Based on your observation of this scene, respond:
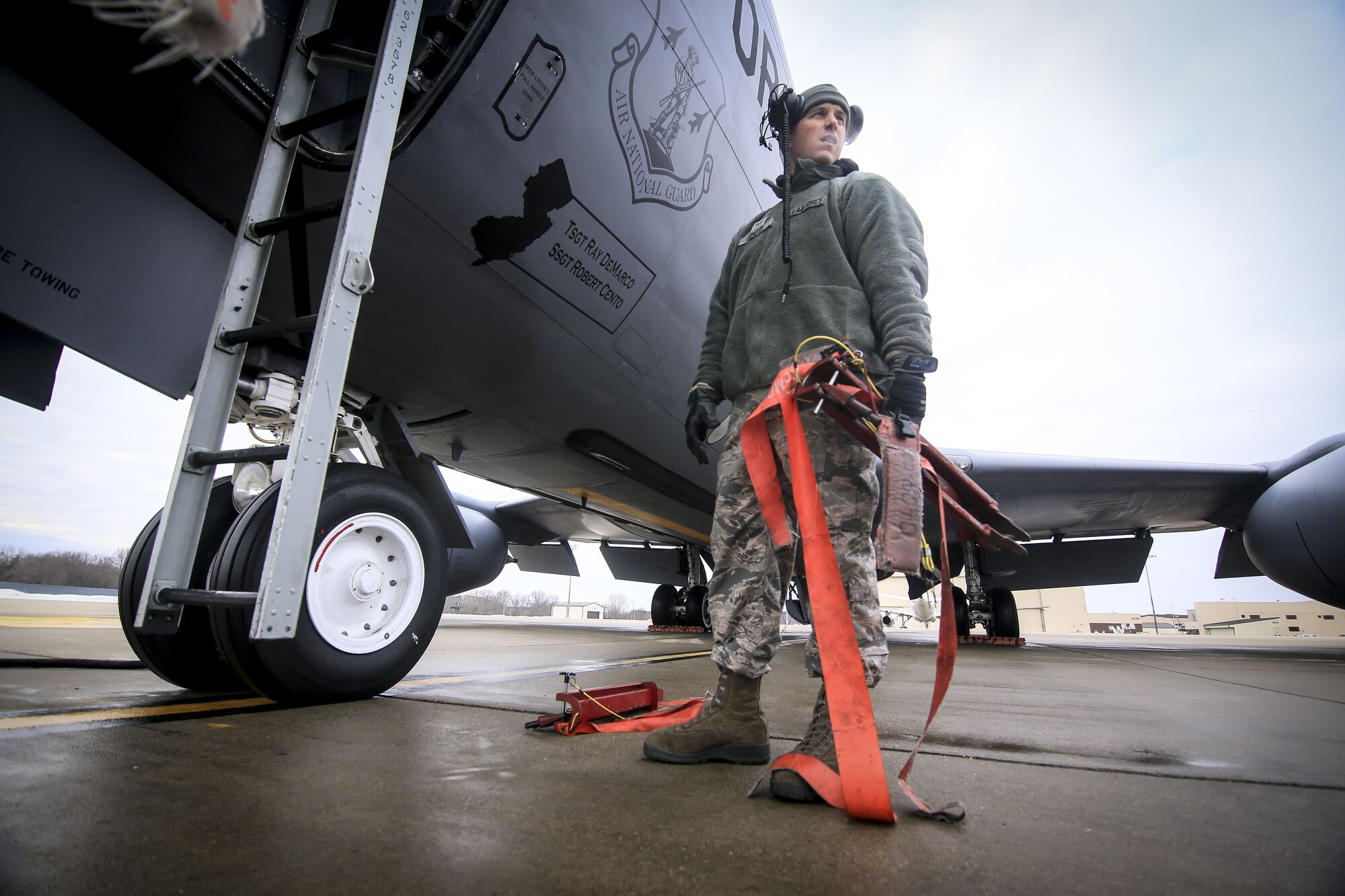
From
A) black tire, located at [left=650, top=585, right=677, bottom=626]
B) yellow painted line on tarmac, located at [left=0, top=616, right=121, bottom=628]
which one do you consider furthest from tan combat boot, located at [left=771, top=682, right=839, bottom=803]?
black tire, located at [left=650, top=585, right=677, bottom=626]

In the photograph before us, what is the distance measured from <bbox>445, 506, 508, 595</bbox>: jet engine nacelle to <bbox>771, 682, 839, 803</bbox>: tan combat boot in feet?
23.1

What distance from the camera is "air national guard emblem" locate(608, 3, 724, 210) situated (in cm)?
250

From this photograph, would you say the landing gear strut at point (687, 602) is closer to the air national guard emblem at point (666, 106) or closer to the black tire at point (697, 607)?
the black tire at point (697, 607)

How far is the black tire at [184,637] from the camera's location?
87.0 inches

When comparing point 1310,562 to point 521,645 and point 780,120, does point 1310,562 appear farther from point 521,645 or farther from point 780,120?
point 521,645

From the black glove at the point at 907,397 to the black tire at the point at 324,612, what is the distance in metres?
1.66

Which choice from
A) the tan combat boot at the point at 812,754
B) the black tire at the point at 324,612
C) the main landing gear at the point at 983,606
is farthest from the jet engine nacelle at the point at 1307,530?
the black tire at the point at 324,612

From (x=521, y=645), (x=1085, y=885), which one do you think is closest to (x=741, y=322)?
(x=1085, y=885)

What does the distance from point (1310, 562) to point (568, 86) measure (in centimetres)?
763

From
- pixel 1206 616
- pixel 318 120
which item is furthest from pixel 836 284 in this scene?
pixel 1206 616

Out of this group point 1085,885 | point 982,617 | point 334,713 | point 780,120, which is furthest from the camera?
point 982,617

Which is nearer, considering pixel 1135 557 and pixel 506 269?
pixel 506 269

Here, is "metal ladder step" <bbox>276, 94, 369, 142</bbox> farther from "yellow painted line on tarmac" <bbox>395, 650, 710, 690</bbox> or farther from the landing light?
"yellow painted line on tarmac" <bbox>395, 650, 710, 690</bbox>

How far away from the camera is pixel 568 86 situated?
90.7 inches
